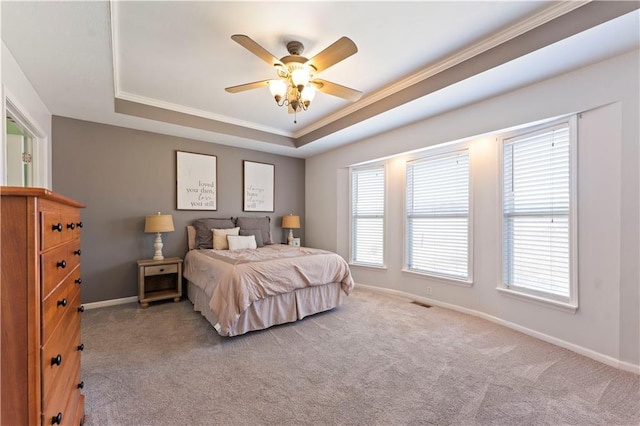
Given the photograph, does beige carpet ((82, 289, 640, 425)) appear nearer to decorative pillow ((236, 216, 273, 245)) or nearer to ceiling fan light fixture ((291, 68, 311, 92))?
decorative pillow ((236, 216, 273, 245))

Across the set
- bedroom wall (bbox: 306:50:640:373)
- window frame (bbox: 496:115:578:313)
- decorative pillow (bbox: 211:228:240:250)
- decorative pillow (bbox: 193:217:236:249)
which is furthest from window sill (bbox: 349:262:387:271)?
decorative pillow (bbox: 193:217:236:249)

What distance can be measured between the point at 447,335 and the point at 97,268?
4.30 metres

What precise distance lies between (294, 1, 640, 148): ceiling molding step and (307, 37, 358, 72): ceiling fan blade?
1.20 metres

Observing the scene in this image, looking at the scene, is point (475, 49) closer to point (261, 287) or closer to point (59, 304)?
point (261, 287)

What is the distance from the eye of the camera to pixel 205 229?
13.8 feet

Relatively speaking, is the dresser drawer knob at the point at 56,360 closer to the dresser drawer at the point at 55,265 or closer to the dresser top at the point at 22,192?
the dresser drawer at the point at 55,265

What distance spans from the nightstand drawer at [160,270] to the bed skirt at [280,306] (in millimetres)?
371

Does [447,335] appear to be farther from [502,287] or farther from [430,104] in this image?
[430,104]

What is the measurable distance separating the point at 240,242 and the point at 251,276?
5.08 feet

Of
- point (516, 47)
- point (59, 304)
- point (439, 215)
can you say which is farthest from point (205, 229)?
point (516, 47)

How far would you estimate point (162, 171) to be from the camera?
4.12 meters

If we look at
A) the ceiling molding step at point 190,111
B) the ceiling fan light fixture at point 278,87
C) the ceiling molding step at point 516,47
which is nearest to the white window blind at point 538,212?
the ceiling molding step at point 516,47

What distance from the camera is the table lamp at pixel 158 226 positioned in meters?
3.70

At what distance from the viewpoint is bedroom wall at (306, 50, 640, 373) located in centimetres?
215
